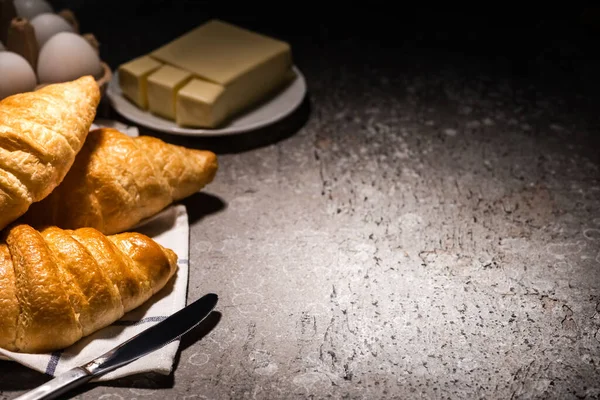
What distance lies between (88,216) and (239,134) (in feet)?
1.84

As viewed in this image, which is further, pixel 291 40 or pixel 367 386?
pixel 291 40

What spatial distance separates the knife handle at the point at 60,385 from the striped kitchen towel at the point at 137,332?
33 mm

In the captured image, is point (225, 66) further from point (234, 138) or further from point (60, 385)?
point (60, 385)

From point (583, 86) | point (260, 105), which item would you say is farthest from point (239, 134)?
point (583, 86)

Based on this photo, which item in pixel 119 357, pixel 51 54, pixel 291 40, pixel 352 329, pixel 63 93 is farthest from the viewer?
pixel 291 40

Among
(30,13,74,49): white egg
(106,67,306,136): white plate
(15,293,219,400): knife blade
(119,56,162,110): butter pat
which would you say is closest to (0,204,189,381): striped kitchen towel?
(15,293,219,400): knife blade

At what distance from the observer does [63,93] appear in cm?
127

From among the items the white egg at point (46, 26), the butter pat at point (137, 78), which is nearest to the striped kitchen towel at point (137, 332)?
the butter pat at point (137, 78)

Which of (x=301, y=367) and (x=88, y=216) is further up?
(x=88, y=216)

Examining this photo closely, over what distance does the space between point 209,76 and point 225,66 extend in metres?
0.06

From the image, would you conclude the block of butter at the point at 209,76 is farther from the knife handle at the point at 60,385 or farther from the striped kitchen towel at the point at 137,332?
the knife handle at the point at 60,385

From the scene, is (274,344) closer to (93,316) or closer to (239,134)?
(93,316)

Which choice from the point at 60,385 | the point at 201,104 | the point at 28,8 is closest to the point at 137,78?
the point at 201,104

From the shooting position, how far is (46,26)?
162 cm
